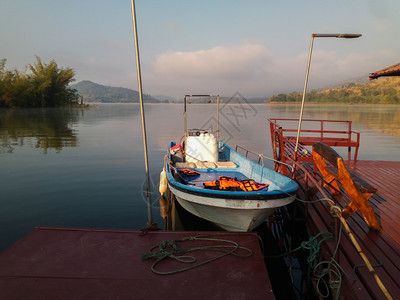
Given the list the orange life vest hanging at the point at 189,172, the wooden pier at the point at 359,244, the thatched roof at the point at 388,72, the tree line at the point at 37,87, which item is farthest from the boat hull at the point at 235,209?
the tree line at the point at 37,87

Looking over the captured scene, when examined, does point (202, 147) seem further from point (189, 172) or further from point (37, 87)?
point (37, 87)

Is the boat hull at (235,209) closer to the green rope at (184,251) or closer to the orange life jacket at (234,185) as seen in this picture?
the orange life jacket at (234,185)

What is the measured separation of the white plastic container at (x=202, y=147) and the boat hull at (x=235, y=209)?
402cm

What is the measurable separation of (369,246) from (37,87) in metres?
77.3

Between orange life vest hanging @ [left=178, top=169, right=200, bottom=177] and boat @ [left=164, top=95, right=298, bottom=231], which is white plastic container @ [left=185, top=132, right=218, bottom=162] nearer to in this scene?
boat @ [left=164, top=95, right=298, bottom=231]

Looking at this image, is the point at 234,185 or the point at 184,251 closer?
the point at 184,251

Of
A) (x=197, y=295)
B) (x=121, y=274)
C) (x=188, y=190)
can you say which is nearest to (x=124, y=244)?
(x=121, y=274)

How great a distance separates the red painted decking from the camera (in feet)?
10.2

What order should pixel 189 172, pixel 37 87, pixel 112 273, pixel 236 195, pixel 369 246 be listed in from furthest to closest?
pixel 37 87 < pixel 189 172 < pixel 236 195 < pixel 369 246 < pixel 112 273

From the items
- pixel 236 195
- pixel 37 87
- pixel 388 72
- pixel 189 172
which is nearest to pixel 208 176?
pixel 189 172

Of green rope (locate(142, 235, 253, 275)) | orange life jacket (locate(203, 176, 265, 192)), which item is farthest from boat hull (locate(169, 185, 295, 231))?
green rope (locate(142, 235, 253, 275))

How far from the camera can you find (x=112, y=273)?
3.49 meters

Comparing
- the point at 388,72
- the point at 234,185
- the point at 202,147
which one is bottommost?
the point at 234,185

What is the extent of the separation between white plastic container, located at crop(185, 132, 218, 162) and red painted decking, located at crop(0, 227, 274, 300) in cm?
597
